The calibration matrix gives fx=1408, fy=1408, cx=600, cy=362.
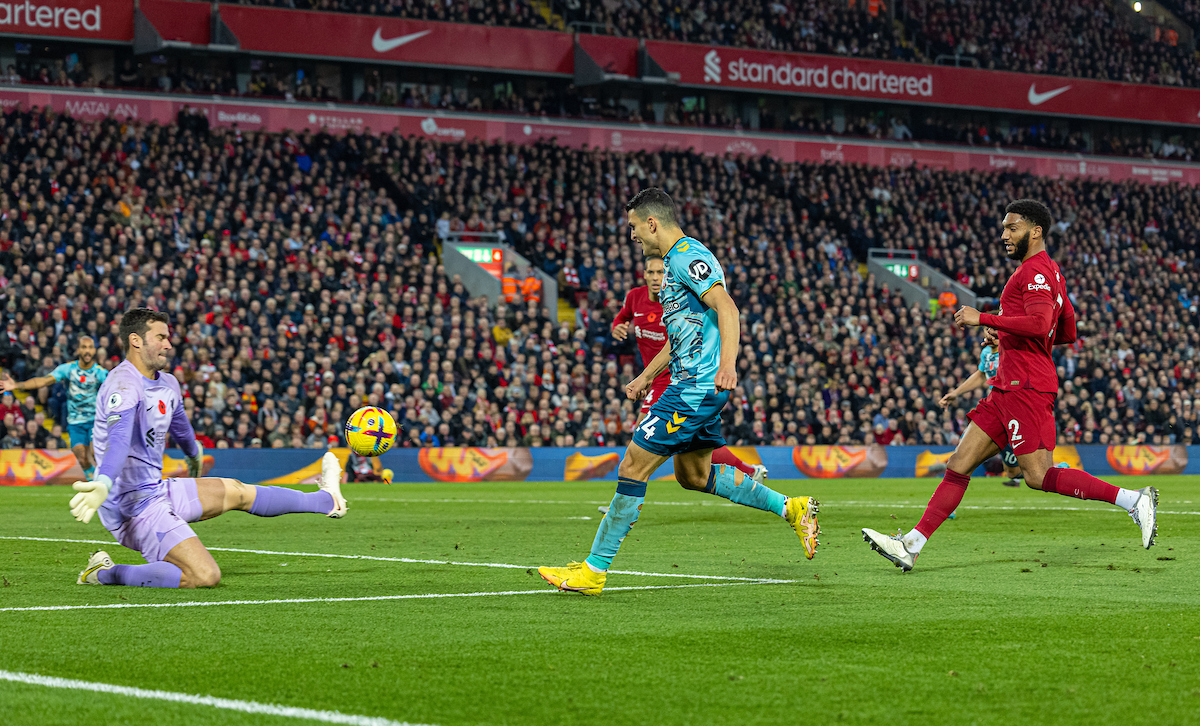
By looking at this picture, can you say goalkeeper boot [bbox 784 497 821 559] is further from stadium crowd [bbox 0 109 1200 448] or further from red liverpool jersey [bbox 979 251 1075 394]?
stadium crowd [bbox 0 109 1200 448]

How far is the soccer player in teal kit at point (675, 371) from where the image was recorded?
8227mm

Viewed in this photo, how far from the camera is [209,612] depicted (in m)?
7.52

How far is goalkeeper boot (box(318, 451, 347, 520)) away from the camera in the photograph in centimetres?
948

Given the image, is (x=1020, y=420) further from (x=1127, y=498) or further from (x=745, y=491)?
(x=745, y=491)

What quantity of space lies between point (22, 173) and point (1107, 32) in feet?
131

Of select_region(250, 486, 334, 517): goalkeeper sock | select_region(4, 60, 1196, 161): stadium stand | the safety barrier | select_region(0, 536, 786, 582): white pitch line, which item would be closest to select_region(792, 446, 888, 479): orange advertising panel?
the safety barrier

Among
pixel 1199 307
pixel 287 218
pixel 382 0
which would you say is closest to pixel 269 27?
pixel 382 0

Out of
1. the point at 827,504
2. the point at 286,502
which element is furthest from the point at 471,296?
the point at 286,502

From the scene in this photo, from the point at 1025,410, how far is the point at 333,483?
472 cm

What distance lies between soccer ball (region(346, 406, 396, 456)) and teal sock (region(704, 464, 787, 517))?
8.24ft

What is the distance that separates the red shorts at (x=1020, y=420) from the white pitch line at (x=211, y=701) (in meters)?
5.88

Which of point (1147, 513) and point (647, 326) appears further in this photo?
point (647, 326)

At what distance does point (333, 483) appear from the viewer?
31.6ft

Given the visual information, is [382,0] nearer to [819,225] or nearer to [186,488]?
[819,225]
